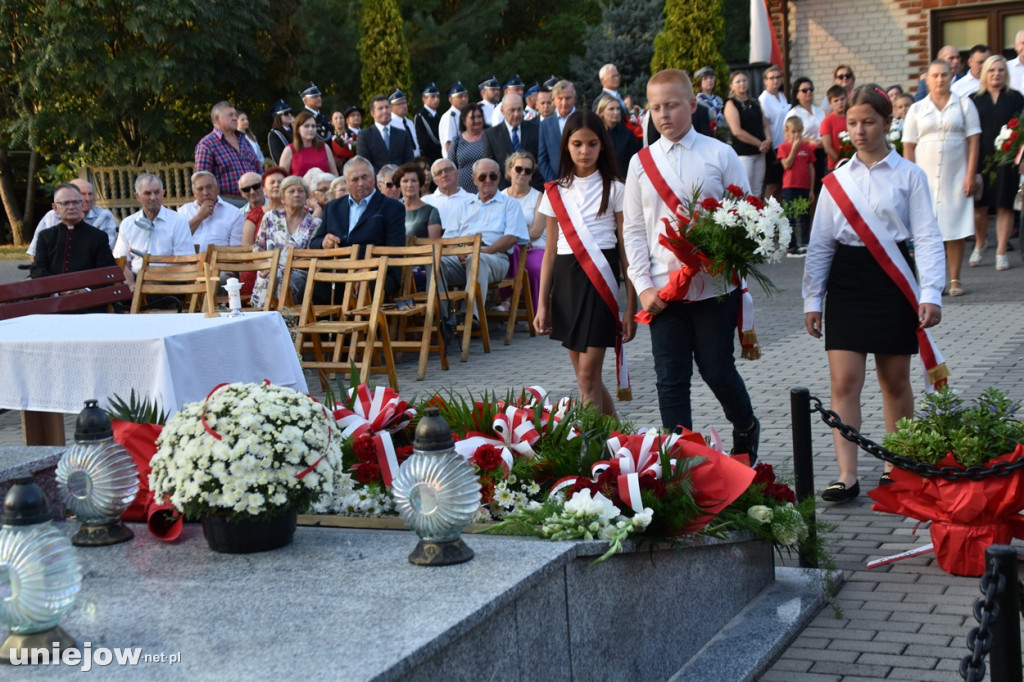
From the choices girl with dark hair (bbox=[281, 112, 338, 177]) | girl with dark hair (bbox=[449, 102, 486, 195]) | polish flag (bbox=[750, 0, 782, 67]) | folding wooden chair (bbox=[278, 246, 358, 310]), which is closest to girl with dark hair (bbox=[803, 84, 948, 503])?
folding wooden chair (bbox=[278, 246, 358, 310])

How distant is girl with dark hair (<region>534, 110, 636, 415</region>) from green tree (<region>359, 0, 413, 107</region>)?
18622 mm

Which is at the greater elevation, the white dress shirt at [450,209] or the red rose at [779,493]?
the white dress shirt at [450,209]

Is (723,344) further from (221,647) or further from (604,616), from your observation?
(221,647)

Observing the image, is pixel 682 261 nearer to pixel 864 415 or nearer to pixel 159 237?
pixel 864 415

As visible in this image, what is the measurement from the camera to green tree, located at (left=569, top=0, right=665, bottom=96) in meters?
29.4

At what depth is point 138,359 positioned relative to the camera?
22.9 ft

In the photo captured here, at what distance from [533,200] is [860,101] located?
274 inches

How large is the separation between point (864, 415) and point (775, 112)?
10704 millimetres

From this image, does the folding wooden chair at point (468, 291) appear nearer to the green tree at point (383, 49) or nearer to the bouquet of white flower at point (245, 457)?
the bouquet of white flower at point (245, 457)

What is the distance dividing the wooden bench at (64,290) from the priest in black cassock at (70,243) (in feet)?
2.28

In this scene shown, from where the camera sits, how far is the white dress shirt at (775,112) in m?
18.2

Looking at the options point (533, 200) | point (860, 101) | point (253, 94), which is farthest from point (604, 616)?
point (253, 94)

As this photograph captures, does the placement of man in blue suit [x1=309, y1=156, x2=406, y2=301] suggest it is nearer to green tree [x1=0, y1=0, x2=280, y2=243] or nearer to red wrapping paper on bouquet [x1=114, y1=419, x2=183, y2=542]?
red wrapping paper on bouquet [x1=114, y1=419, x2=183, y2=542]

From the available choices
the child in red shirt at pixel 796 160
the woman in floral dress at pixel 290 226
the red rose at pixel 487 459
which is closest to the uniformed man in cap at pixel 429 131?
the child in red shirt at pixel 796 160
